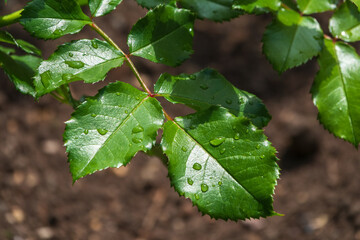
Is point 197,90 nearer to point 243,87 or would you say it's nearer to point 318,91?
point 318,91

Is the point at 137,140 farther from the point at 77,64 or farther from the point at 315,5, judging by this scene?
the point at 315,5

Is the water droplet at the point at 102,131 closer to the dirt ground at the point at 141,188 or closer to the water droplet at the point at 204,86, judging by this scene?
the water droplet at the point at 204,86

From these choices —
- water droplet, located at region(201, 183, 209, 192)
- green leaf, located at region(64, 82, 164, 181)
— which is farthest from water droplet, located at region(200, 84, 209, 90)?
water droplet, located at region(201, 183, 209, 192)

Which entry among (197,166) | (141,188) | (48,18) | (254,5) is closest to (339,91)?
(254,5)

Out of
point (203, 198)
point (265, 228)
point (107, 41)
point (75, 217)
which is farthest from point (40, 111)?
point (203, 198)

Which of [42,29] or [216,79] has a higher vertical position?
[42,29]

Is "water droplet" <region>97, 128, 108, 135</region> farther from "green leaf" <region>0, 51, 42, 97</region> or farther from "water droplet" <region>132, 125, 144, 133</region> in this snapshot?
"green leaf" <region>0, 51, 42, 97</region>
